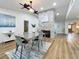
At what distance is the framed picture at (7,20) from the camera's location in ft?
20.4

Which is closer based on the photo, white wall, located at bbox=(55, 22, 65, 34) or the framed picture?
the framed picture

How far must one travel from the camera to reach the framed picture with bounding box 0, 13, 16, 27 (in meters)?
6.20

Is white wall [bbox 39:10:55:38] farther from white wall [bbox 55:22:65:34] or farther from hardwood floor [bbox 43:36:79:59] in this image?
white wall [bbox 55:22:65:34]

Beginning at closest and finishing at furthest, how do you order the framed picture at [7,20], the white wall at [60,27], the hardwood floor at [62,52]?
the hardwood floor at [62,52]
the framed picture at [7,20]
the white wall at [60,27]

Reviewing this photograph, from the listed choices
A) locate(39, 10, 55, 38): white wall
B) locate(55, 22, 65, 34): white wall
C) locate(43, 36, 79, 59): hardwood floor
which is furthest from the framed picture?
locate(55, 22, 65, 34): white wall

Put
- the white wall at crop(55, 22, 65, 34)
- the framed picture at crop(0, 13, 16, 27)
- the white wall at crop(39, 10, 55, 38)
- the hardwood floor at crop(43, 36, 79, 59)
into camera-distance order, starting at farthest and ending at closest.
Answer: the white wall at crop(55, 22, 65, 34), the white wall at crop(39, 10, 55, 38), the framed picture at crop(0, 13, 16, 27), the hardwood floor at crop(43, 36, 79, 59)

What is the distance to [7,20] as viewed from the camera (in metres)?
6.72

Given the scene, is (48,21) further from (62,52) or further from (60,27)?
(60,27)

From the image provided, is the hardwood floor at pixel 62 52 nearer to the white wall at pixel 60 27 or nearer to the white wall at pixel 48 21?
the white wall at pixel 48 21

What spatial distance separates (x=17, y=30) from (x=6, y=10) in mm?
2186

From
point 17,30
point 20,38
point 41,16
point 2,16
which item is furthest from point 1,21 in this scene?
point 41,16

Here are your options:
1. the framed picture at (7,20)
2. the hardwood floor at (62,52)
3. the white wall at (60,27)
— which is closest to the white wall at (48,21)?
the framed picture at (7,20)

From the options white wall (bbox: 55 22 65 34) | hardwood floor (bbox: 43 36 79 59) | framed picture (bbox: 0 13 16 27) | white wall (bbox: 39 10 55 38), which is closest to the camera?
hardwood floor (bbox: 43 36 79 59)

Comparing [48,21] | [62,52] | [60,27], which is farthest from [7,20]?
[60,27]
